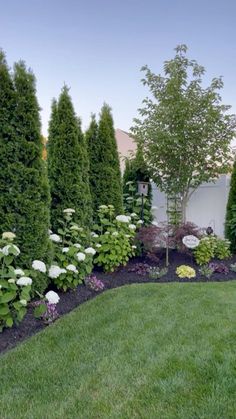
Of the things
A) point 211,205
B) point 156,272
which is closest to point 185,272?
point 156,272

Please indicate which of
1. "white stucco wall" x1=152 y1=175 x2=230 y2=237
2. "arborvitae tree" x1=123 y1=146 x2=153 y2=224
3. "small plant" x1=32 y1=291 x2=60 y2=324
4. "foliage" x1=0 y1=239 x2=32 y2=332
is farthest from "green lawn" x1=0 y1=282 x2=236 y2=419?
"white stucco wall" x1=152 y1=175 x2=230 y2=237

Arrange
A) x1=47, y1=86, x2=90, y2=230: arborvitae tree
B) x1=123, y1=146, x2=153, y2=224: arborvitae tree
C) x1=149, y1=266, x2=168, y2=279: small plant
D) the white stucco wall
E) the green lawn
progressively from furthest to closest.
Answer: the white stucco wall → x1=123, y1=146, x2=153, y2=224: arborvitae tree → x1=149, y1=266, x2=168, y2=279: small plant → x1=47, y1=86, x2=90, y2=230: arborvitae tree → the green lawn

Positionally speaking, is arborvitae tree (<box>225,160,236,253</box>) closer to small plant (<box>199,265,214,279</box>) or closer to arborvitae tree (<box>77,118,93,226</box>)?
small plant (<box>199,265,214,279</box>)

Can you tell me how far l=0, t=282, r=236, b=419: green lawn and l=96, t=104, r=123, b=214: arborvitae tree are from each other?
2.42 m

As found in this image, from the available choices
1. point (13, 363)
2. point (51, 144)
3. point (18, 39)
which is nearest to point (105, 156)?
point (51, 144)

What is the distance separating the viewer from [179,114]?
6.43m

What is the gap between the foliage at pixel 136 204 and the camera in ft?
21.5

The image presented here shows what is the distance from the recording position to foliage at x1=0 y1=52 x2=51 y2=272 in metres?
3.46

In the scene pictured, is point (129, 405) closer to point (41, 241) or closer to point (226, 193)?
point (41, 241)

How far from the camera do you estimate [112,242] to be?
4930 mm

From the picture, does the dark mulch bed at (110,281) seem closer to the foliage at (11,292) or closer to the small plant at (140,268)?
the small plant at (140,268)

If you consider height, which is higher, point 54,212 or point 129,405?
point 54,212

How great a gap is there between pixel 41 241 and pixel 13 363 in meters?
1.46

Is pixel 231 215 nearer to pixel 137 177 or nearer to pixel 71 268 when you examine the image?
pixel 137 177
